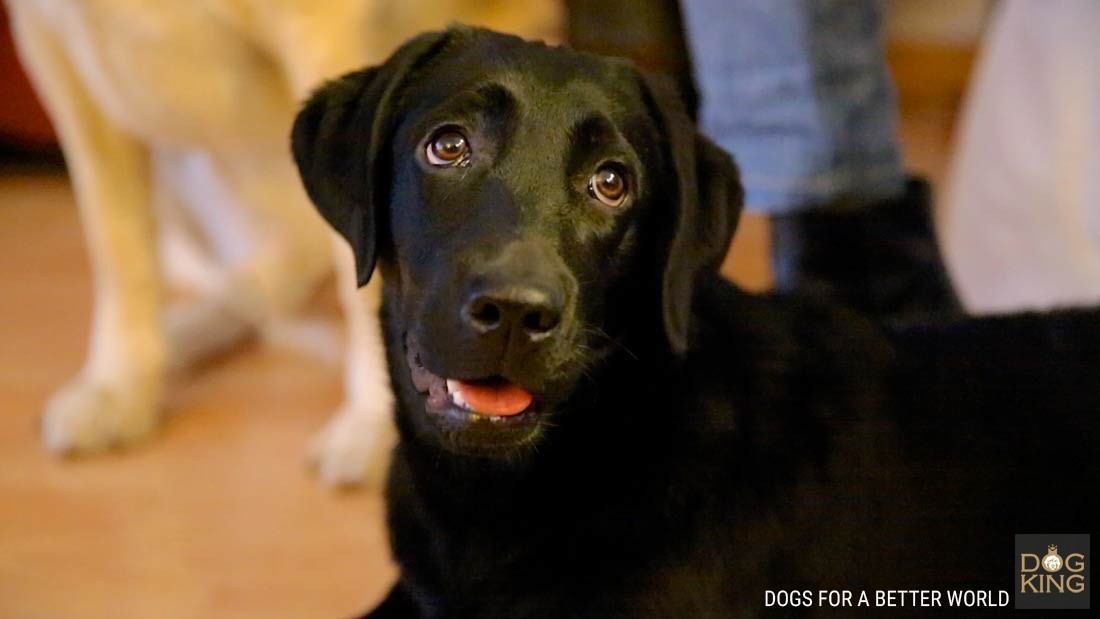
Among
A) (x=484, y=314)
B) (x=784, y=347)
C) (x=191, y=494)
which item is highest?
(x=484, y=314)

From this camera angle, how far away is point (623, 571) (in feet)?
3.26

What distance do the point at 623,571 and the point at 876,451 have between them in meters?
0.32

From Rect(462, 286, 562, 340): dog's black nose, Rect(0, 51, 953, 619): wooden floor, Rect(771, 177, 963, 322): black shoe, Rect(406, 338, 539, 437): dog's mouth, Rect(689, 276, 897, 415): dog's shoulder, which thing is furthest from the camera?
Rect(771, 177, 963, 322): black shoe

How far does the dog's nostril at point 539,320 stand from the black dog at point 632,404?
45 mm

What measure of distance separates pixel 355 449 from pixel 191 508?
257mm

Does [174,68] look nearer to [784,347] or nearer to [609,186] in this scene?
[609,186]

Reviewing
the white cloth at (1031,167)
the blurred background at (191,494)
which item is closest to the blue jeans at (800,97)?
the blurred background at (191,494)

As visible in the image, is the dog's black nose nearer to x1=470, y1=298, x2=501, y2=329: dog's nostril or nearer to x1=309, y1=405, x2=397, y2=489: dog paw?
x1=470, y1=298, x2=501, y2=329: dog's nostril

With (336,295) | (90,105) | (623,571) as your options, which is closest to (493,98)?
(623,571)

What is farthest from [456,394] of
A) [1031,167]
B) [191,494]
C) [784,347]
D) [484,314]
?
[1031,167]

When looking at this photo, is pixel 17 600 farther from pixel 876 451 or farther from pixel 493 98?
pixel 876 451

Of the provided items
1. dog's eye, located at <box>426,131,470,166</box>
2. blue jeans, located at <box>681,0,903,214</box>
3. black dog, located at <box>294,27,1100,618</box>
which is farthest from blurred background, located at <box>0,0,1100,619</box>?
dog's eye, located at <box>426,131,470,166</box>

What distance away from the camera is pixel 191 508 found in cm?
151

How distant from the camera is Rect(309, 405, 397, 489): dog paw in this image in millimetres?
1554
